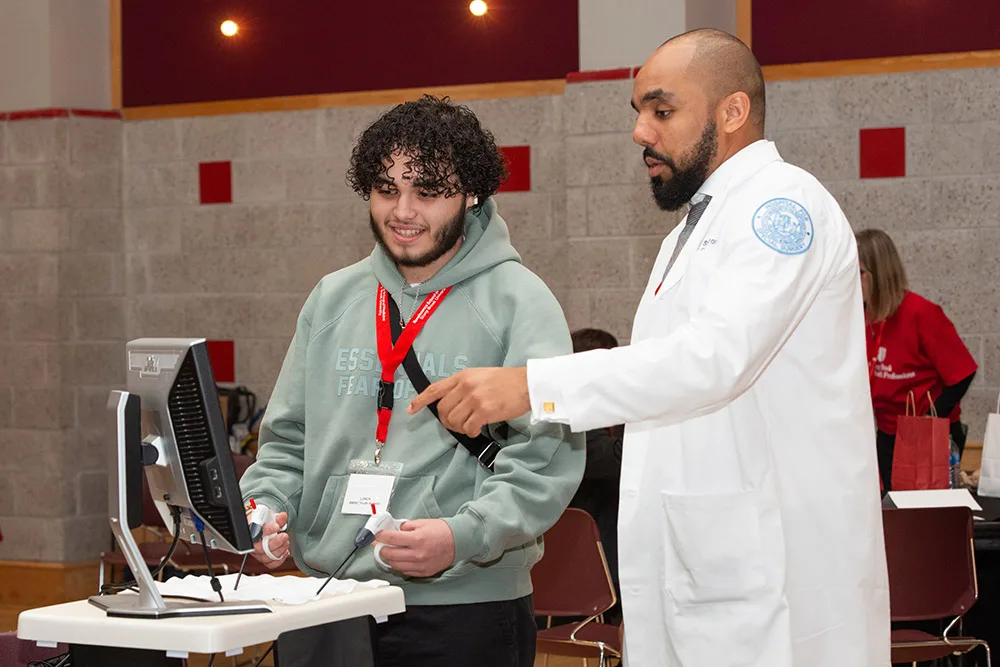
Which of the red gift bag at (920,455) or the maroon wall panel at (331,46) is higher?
the maroon wall panel at (331,46)

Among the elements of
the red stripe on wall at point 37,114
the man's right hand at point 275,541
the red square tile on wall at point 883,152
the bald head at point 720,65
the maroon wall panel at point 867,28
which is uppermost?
the maroon wall panel at point 867,28

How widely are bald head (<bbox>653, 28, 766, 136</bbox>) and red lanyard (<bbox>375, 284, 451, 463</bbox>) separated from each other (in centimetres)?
56

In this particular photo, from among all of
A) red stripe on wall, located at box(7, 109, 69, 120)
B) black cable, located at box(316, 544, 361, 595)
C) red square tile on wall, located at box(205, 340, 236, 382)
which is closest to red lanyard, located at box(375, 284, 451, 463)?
black cable, located at box(316, 544, 361, 595)

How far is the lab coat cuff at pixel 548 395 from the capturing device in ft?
6.07

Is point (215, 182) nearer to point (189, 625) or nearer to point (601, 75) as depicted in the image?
point (601, 75)

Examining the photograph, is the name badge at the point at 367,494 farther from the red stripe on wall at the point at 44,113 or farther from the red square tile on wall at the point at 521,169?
the red stripe on wall at the point at 44,113

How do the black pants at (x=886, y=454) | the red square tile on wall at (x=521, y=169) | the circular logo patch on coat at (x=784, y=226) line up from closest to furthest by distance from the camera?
the circular logo patch on coat at (x=784, y=226)
the black pants at (x=886, y=454)
the red square tile on wall at (x=521, y=169)

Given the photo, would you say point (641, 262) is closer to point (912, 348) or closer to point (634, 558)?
point (912, 348)

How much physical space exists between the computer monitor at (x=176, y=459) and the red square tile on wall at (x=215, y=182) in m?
A: 4.90

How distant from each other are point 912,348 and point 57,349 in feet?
13.5

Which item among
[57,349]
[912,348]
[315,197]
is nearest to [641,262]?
[912,348]

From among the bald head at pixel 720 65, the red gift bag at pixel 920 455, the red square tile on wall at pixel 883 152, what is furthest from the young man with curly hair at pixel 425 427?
the red square tile on wall at pixel 883 152

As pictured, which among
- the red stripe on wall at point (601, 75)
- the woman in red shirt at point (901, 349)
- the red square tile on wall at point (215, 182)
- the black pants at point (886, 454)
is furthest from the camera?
the red square tile on wall at point (215, 182)

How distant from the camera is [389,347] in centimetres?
219
